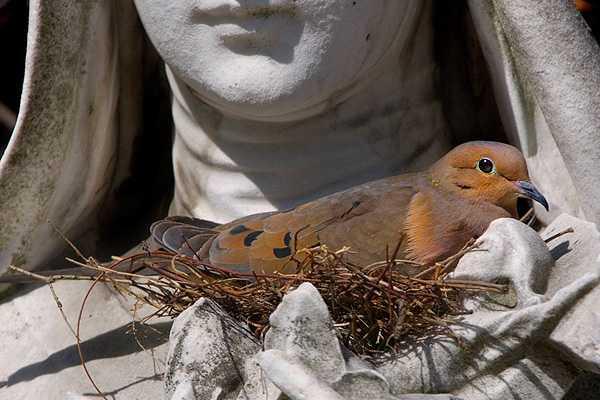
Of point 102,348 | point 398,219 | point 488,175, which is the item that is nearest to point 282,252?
point 398,219

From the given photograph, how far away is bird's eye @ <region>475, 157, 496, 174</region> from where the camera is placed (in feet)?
6.08

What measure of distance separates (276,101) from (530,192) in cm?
46

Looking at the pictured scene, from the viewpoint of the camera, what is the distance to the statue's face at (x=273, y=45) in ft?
6.61

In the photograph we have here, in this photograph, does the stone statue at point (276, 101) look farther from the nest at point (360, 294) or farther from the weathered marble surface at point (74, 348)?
the nest at point (360, 294)

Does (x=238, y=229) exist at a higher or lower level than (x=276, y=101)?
lower

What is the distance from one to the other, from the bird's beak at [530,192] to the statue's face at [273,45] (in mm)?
383

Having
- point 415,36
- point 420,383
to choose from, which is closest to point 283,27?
point 415,36

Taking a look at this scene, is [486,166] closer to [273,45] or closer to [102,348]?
[273,45]

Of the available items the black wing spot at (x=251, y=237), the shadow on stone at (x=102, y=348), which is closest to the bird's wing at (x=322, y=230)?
the black wing spot at (x=251, y=237)

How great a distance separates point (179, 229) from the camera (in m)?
1.97

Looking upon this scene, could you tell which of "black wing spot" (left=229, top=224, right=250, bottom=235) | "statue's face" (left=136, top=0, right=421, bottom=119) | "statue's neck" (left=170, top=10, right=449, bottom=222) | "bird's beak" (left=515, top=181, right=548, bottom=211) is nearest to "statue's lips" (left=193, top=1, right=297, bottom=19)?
"statue's face" (left=136, top=0, right=421, bottom=119)

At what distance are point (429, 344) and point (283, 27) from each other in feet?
1.99

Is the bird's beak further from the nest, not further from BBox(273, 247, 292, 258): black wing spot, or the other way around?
BBox(273, 247, 292, 258): black wing spot

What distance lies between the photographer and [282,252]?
1.84 metres
